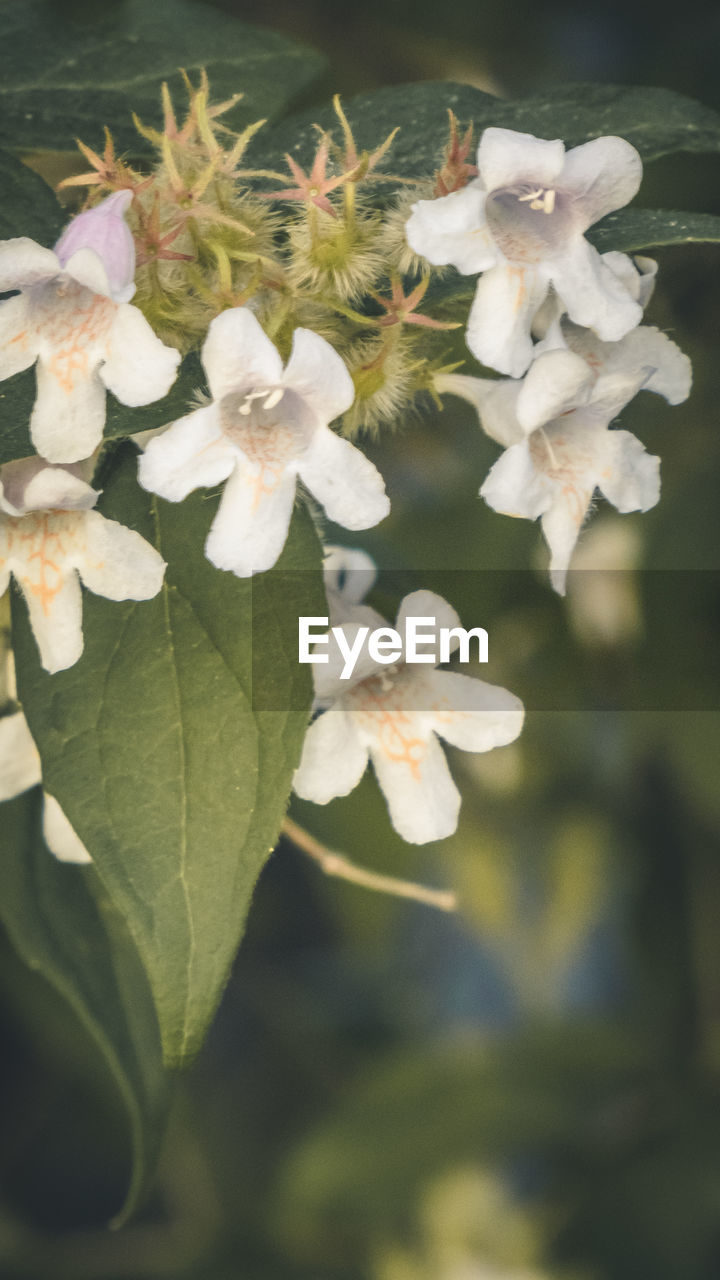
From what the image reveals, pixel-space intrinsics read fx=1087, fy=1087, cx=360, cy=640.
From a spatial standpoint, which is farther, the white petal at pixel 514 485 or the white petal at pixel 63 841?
the white petal at pixel 63 841

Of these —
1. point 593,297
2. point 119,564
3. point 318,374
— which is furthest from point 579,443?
point 119,564

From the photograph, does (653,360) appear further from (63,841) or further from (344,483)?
(63,841)

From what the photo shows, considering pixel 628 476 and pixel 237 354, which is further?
pixel 628 476

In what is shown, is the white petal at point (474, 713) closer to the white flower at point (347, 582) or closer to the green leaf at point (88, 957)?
the white flower at point (347, 582)

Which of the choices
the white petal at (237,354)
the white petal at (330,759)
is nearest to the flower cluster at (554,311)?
the white petal at (237,354)

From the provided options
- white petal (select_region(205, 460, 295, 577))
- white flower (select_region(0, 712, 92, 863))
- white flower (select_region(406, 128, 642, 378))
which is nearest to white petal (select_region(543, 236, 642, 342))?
white flower (select_region(406, 128, 642, 378))

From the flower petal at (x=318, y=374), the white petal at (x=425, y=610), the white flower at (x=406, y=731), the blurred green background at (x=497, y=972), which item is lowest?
the blurred green background at (x=497, y=972)

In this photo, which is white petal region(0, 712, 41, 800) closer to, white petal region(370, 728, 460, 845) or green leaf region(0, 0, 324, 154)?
white petal region(370, 728, 460, 845)
